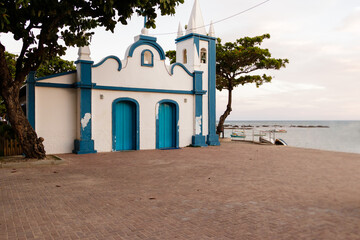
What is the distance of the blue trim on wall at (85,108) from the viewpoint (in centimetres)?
1259

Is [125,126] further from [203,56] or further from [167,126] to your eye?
[203,56]

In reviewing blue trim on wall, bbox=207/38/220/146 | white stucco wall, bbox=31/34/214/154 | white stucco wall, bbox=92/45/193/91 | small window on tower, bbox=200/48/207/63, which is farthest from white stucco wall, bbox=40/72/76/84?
blue trim on wall, bbox=207/38/220/146

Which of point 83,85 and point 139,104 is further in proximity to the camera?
point 139,104

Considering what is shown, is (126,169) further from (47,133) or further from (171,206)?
(47,133)

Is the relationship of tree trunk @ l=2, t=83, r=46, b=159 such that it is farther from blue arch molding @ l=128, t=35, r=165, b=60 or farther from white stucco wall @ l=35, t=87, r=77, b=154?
blue arch molding @ l=128, t=35, r=165, b=60

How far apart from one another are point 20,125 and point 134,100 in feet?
17.9

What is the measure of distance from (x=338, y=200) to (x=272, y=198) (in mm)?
1267

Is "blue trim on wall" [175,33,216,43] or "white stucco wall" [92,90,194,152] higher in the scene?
"blue trim on wall" [175,33,216,43]

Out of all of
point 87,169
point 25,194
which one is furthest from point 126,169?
point 25,194

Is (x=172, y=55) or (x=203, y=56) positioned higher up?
(x=172, y=55)

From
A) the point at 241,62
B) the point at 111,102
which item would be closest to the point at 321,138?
the point at 241,62

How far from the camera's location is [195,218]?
15.3 ft

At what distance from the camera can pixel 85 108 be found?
41.8 ft

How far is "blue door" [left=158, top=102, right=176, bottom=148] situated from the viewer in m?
15.1
